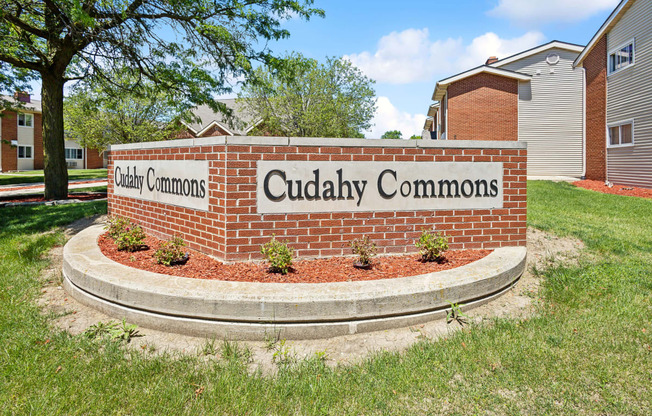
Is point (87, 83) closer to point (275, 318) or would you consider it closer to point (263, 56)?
point (263, 56)

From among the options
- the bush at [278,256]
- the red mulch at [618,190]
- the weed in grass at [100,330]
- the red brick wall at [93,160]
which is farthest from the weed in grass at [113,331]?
the red brick wall at [93,160]

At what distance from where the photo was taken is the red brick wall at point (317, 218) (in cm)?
493

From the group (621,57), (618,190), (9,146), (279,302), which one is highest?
(621,57)

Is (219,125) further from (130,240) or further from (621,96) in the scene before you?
(130,240)

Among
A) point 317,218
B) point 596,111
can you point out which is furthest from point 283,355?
point 596,111

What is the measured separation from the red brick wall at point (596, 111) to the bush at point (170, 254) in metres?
20.7

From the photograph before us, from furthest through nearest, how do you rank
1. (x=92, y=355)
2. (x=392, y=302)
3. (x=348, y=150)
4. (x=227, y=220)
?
(x=348, y=150)
(x=227, y=220)
(x=392, y=302)
(x=92, y=355)

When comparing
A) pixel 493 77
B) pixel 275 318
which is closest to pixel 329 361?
pixel 275 318

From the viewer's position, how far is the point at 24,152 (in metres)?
42.2

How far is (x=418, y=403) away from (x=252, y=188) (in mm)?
3006

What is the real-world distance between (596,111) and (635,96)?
3561 millimetres

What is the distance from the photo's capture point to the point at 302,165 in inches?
201

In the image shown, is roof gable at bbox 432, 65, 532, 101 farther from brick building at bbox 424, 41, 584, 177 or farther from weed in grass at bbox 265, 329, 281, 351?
weed in grass at bbox 265, 329, 281, 351

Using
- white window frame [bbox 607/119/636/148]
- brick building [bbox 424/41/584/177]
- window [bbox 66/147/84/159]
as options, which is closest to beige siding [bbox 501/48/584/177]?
brick building [bbox 424/41/584/177]
